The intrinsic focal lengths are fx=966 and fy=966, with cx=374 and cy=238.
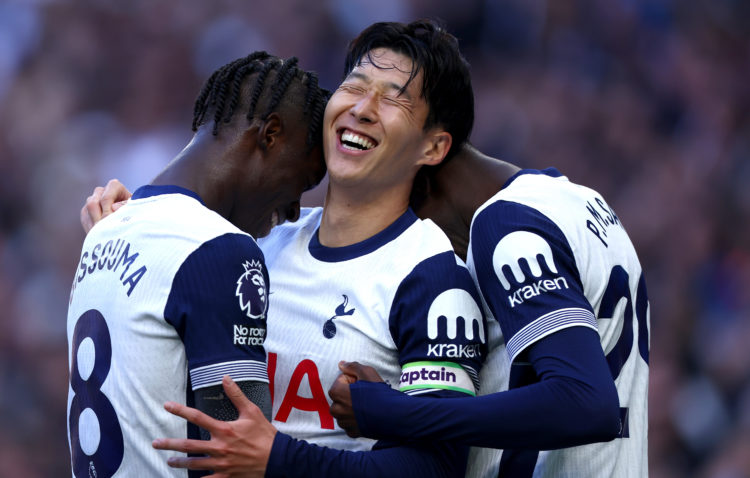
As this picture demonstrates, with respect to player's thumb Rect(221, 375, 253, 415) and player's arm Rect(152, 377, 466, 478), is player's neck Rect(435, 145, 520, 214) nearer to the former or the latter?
player's arm Rect(152, 377, 466, 478)

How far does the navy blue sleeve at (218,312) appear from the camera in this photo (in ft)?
7.45

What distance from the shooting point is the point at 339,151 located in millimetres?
2859

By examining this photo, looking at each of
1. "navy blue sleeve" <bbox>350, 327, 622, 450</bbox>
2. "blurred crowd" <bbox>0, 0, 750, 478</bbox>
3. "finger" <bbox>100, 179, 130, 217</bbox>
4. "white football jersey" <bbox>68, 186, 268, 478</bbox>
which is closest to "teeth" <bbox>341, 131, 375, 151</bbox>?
"white football jersey" <bbox>68, 186, 268, 478</bbox>

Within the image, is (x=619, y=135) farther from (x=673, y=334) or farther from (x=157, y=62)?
(x=157, y=62)

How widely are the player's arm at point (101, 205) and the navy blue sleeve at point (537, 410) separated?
105 centimetres

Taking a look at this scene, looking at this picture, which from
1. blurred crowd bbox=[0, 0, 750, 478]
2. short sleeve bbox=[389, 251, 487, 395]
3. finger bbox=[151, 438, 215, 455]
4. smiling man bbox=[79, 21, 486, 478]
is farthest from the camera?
blurred crowd bbox=[0, 0, 750, 478]

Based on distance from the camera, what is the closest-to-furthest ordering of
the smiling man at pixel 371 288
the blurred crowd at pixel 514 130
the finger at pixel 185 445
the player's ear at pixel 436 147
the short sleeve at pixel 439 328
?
the finger at pixel 185 445
the smiling man at pixel 371 288
the short sleeve at pixel 439 328
the player's ear at pixel 436 147
the blurred crowd at pixel 514 130

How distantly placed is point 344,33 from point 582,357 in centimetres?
474

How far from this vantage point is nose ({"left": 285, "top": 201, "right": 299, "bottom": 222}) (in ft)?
9.90

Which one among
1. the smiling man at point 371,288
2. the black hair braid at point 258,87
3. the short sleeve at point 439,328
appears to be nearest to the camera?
the smiling man at point 371,288

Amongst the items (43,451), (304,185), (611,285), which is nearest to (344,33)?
(43,451)

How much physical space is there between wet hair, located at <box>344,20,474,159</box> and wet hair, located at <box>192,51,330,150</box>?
20cm

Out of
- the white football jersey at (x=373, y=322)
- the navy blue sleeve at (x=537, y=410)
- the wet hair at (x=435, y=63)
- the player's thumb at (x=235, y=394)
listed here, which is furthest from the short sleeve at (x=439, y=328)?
the wet hair at (x=435, y=63)

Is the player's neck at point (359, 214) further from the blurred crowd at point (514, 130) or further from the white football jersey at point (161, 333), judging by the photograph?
the blurred crowd at point (514, 130)
